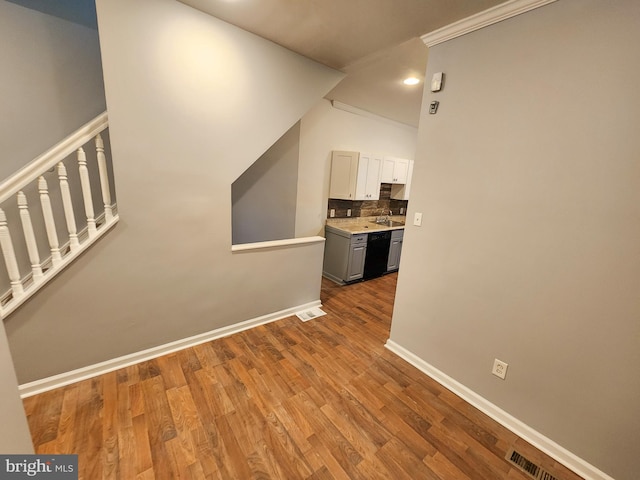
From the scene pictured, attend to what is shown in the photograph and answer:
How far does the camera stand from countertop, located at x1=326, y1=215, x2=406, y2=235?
12.7 ft

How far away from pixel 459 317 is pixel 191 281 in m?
2.21

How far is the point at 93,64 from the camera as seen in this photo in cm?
215

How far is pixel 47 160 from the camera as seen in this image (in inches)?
63.0

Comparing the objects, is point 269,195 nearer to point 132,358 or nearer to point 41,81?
point 41,81

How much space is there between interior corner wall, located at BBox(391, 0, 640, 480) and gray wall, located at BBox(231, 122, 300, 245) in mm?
1999

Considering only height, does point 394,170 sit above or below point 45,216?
above

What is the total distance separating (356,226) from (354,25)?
9.08ft

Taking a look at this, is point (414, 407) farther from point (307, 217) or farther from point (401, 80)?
point (401, 80)

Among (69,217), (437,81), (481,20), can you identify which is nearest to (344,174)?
(437,81)

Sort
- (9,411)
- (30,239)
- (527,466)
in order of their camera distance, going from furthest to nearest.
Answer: (30,239)
(527,466)
(9,411)

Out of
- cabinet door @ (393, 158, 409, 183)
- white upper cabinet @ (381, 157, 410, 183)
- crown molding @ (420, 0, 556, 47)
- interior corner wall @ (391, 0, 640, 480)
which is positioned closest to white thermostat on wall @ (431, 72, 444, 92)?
interior corner wall @ (391, 0, 640, 480)

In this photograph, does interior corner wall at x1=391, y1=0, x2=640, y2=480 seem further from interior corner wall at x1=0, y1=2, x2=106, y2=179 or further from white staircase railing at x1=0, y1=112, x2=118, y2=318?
interior corner wall at x1=0, y1=2, x2=106, y2=179

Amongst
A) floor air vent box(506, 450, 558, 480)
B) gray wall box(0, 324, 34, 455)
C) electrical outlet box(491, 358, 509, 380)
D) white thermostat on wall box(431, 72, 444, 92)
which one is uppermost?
white thermostat on wall box(431, 72, 444, 92)

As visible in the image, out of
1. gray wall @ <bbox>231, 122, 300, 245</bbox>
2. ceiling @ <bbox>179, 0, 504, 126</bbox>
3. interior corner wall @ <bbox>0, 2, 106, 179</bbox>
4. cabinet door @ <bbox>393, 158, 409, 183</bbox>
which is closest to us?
ceiling @ <bbox>179, 0, 504, 126</bbox>
